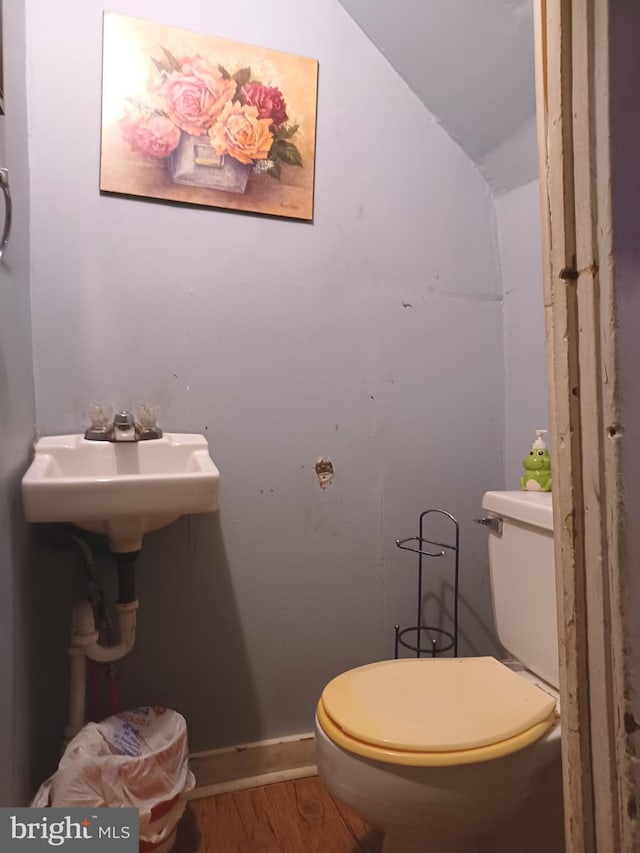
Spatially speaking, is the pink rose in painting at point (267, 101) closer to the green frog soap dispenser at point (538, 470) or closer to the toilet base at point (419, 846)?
the green frog soap dispenser at point (538, 470)

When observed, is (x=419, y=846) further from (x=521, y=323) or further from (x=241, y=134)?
(x=241, y=134)

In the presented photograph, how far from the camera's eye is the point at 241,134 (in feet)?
4.56

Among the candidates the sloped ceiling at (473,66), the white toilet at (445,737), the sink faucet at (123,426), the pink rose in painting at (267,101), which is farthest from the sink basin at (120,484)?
the sloped ceiling at (473,66)

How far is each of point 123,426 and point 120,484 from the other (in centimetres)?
27

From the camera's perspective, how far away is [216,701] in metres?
1.39

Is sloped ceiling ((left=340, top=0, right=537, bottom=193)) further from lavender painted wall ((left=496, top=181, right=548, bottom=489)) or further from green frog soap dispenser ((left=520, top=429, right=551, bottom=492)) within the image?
green frog soap dispenser ((left=520, top=429, right=551, bottom=492))

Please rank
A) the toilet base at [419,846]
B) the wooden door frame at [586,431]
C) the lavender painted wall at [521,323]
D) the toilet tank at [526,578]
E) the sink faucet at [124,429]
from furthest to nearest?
the lavender painted wall at [521,323] → the sink faucet at [124,429] → the toilet tank at [526,578] → the toilet base at [419,846] → the wooden door frame at [586,431]

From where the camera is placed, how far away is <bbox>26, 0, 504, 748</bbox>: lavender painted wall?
4.24ft

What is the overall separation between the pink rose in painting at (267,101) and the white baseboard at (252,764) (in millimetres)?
1695

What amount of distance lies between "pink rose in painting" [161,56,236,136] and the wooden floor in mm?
1722

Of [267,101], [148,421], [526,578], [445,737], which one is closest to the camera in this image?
[445,737]

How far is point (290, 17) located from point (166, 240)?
0.73 m

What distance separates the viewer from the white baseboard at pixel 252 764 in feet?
4.41

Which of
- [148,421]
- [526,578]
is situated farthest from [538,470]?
[148,421]
